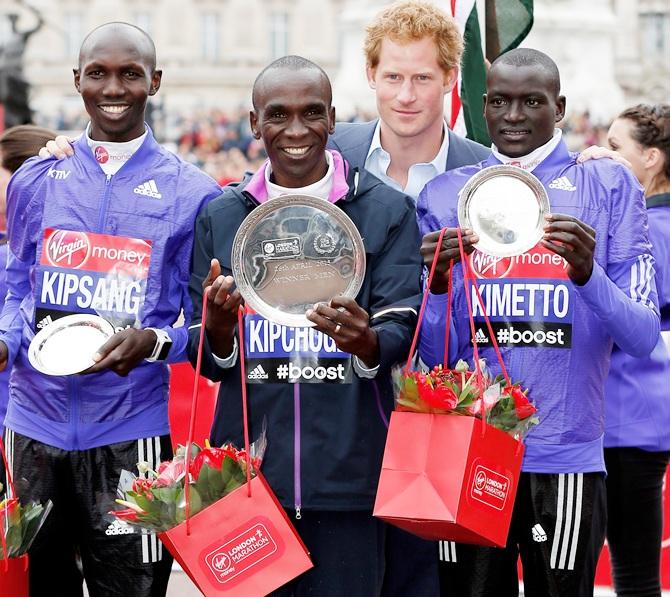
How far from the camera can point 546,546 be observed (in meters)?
4.39

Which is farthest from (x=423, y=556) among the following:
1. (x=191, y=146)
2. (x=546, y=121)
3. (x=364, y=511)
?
(x=191, y=146)

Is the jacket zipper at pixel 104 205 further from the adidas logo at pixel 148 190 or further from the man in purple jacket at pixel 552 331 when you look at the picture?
the man in purple jacket at pixel 552 331

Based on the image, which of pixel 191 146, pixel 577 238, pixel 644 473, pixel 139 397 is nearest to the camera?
pixel 577 238

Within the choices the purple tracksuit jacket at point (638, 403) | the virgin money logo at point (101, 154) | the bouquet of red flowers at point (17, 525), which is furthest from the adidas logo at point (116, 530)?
the purple tracksuit jacket at point (638, 403)

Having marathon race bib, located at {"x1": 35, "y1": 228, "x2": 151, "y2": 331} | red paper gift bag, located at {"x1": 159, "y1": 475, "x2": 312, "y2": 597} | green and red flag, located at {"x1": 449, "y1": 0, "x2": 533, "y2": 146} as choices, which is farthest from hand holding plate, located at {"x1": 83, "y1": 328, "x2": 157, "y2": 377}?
green and red flag, located at {"x1": 449, "y1": 0, "x2": 533, "y2": 146}

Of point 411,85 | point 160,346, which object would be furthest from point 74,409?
point 411,85

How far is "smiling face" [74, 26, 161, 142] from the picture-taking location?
16.0ft

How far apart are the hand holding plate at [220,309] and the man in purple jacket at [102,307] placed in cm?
32

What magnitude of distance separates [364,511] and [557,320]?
81 centimetres

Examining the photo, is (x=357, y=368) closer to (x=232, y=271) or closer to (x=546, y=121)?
(x=232, y=271)

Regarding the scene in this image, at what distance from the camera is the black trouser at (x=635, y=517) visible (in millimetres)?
5469

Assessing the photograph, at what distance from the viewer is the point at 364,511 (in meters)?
4.40

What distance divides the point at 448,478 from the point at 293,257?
2.61 ft

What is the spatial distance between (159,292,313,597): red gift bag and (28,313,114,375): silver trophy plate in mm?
591
